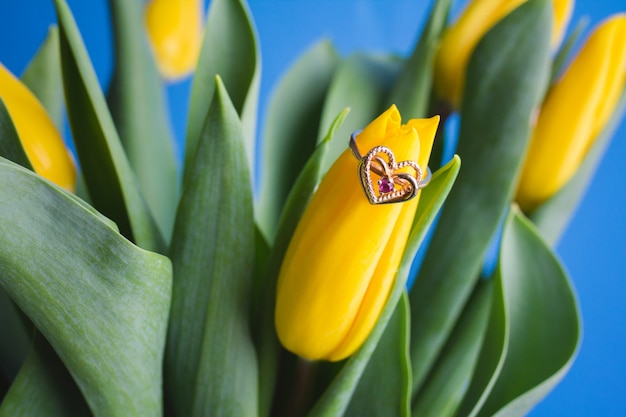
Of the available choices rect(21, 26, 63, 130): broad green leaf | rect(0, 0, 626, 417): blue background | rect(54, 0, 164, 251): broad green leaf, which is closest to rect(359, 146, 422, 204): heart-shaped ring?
rect(54, 0, 164, 251): broad green leaf

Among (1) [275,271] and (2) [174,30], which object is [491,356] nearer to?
(1) [275,271]

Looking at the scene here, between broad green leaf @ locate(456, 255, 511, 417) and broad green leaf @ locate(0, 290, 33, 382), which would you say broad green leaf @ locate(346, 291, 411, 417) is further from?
broad green leaf @ locate(0, 290, 33, 382)

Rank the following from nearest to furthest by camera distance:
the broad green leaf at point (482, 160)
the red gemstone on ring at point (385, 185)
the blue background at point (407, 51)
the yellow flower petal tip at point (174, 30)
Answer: the red gemstone on ring at point (385, 185)
the broad green leaf at point (482, 160)
the yellow flower petal tip at point (174, 30)
the blue background at point (407, 51)

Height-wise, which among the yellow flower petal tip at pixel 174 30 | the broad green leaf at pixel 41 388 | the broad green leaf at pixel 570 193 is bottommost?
the broad green leaf at pixel 41 388

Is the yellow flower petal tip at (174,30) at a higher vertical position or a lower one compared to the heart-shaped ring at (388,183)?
higher

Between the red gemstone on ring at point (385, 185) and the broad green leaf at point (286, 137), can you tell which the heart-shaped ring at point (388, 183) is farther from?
the broad green leaf at point (286, 137)

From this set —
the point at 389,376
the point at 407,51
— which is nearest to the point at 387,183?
the point at 389,376

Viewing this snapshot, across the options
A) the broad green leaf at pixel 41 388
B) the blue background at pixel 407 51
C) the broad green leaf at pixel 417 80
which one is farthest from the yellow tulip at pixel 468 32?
the blue background at pixel 407 51
